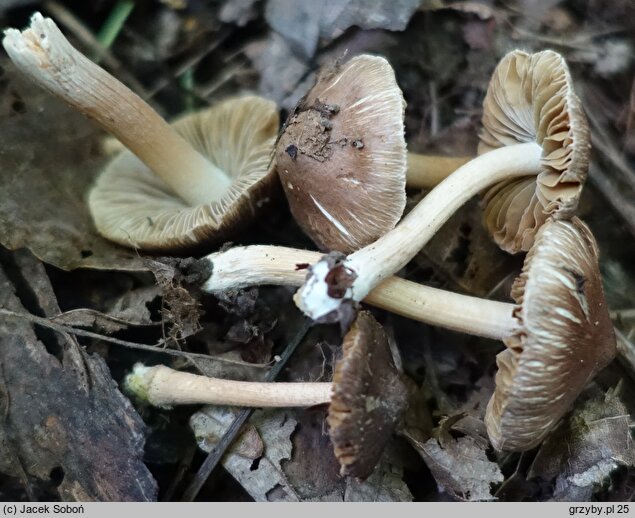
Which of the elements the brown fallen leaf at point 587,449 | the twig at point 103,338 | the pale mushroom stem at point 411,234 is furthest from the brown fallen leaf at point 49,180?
the brown fallen leaf at point 587,449

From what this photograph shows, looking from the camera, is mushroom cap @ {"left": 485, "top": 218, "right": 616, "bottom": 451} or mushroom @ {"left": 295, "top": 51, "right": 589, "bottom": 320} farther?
mushroom @ {"left": 295, "top": 51, "right": 589, "bottom": 320}

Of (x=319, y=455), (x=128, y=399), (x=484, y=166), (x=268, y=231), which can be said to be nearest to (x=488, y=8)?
(x=484, y=166)

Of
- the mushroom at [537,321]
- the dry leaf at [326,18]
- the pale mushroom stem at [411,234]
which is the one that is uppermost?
the dry leaf at [326,18]

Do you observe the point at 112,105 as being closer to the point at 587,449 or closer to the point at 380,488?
the point at 380,488

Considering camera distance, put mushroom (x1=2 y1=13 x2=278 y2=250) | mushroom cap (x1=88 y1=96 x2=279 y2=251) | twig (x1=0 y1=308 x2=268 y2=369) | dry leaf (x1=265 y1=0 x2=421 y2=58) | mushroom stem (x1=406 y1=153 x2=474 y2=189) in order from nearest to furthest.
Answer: mushroom (x1=2 y1=13 x2=278 y2=250) → twig (x1=0 y1=308 x2=268 y2=369) → mushroom cap (x1=88 y1=96 x2=279 y2=251) → mushroom stem (x1=406 y1=153 x2=474 y2=189) → dry leaf (x1=265 y1=0 x2=421 y2=58)

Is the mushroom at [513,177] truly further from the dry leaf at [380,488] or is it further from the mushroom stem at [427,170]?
the dry leaf at [380,488]

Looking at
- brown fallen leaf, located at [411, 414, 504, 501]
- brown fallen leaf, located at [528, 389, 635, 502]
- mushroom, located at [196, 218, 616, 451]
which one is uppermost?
mushroom, located at [196, 218, 616, 451]

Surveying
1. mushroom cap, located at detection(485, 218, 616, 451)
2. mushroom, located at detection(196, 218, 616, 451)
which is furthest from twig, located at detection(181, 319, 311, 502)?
mushroom cap, located at detection(485, 218, 616, 451)

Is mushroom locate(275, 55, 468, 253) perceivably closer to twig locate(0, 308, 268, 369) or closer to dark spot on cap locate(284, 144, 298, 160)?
dark spot on cap locate(284, 144, 298, 160)
